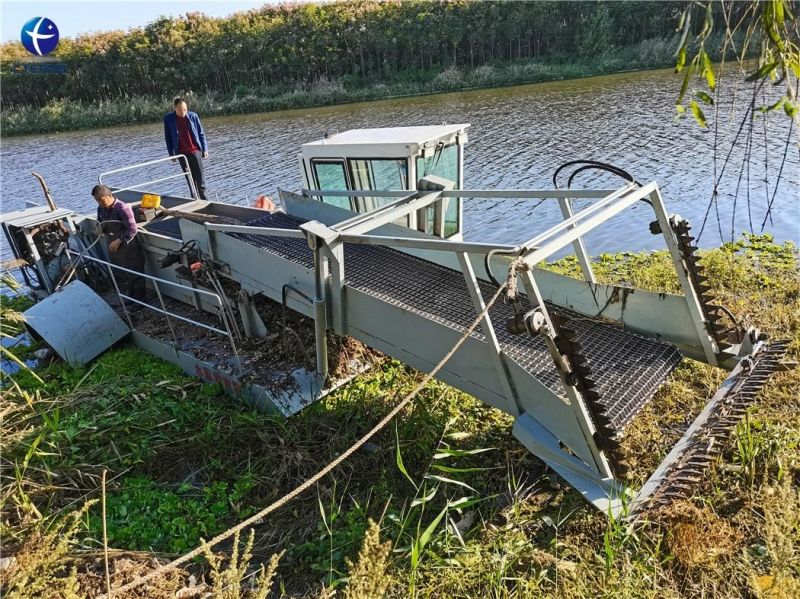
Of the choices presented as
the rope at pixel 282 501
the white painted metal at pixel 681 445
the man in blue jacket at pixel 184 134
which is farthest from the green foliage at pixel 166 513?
the man in blue jacket at pixel 184 134

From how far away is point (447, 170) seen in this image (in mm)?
6949

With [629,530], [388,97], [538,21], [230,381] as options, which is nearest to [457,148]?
[230,381]

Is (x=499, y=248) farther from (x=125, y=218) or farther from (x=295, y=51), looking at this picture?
(x=295, y=51)

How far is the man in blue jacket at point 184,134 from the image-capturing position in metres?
9.66

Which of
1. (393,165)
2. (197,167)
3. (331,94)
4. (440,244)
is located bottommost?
(331,94)

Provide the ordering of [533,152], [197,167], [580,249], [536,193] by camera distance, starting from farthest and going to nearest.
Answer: [533,152] < [197,167] < [580,249] < [536,193]

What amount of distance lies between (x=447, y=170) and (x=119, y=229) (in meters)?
4.07

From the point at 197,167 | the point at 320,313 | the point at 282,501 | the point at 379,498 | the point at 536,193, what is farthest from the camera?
the point at 197,167

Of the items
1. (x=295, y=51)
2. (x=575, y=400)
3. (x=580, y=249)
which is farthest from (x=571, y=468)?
(x=295, y=51)

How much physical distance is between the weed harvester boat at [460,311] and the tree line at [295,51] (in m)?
32.3

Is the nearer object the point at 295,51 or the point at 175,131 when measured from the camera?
the point at 175,131

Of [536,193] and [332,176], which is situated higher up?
[536,193]

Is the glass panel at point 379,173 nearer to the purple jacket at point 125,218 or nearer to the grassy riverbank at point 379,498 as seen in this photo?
the grassy riverbank at point 379,498

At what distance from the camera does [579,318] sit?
5035 millimetres
